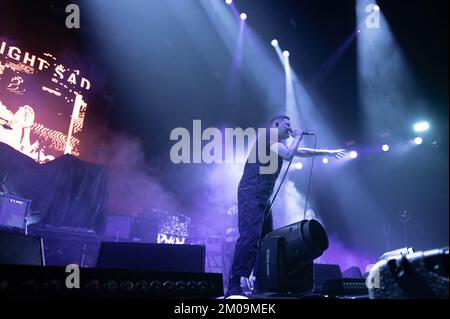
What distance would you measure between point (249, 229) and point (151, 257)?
1112mm

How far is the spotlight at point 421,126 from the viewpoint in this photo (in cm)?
1032

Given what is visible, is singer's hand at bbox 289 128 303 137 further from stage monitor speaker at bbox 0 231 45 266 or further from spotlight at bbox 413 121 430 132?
spotlight at bbox 413 121 430 132

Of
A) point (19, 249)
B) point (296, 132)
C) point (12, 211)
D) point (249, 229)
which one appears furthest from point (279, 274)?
point (12, 211)

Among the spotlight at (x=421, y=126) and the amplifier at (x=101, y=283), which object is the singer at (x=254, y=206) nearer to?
the amplifier at (x=101, y=283)

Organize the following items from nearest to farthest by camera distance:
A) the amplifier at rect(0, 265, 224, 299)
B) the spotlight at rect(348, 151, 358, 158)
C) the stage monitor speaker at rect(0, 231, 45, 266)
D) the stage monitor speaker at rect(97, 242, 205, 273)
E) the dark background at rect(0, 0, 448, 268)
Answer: the amplifier at rect(0, 265, 224, 299), the stage monitor speaker at rect(0, 231, 45, 266), the stage monitor speaker at rect(97, 242, 205, 273), the dark background at rect(0, 0, 448, 268), the spotlight at rect(348, 151, 358, 158)

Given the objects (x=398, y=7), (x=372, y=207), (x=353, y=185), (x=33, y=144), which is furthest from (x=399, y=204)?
(x=33, y=144)

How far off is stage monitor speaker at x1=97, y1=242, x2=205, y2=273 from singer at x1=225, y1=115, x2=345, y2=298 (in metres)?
0.58

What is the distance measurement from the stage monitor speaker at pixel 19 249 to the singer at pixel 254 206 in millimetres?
1740

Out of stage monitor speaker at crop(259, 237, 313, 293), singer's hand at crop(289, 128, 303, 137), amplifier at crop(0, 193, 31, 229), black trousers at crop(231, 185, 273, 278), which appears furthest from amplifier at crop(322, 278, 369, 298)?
amplifier at crop(0, 193, 31, 229)

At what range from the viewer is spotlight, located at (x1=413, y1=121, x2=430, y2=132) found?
10.3m

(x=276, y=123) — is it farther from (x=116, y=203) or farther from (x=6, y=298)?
(x=116, y=203)

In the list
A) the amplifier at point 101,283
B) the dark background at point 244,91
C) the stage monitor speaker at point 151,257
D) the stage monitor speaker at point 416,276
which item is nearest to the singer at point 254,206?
the stage monitor speaker at point 151,257

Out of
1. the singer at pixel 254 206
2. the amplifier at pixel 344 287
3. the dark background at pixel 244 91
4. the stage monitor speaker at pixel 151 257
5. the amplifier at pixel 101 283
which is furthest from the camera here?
the dark background at pixel 244 91

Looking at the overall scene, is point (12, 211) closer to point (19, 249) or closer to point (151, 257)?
point (19, 249)
